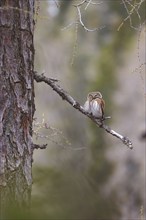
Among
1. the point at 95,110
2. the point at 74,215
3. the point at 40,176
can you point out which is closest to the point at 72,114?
the point at 95,110

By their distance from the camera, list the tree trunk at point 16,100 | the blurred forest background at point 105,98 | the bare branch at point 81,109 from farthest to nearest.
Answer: the blurred forest background at point 105,98 → the bare branch at point 81,109 → the tree trunk at point 16,100

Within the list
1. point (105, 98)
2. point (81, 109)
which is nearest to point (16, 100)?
point (81, 109)

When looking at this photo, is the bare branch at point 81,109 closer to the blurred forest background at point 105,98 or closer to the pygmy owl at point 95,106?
A: the pygmy owl at point 95,106

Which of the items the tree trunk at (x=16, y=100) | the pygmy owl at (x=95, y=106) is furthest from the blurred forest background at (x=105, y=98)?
the tree trunk at (x=16, y=100)

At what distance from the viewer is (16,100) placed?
2.75 m

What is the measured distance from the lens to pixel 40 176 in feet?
7.35

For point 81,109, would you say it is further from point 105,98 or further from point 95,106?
point 105,98

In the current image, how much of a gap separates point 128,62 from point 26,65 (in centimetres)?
983

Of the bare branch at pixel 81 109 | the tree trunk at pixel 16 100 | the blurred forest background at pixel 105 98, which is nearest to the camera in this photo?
the tree trunk at pixel 16 100

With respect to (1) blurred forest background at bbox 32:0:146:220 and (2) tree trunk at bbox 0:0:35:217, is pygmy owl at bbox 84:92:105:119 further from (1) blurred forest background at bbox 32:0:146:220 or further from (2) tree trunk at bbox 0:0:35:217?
(1) blurred forest background at bbox 32:0:146:220

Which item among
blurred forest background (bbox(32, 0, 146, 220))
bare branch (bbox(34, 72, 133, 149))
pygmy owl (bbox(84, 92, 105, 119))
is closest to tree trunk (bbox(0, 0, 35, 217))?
bare branch (bbox(34, 72, 133, 149))

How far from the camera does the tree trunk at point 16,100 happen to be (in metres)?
2.71

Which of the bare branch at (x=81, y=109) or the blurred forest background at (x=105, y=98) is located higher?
the blurred forest background at (x=105, y=98)

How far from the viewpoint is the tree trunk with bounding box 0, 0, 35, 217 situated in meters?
2.71
